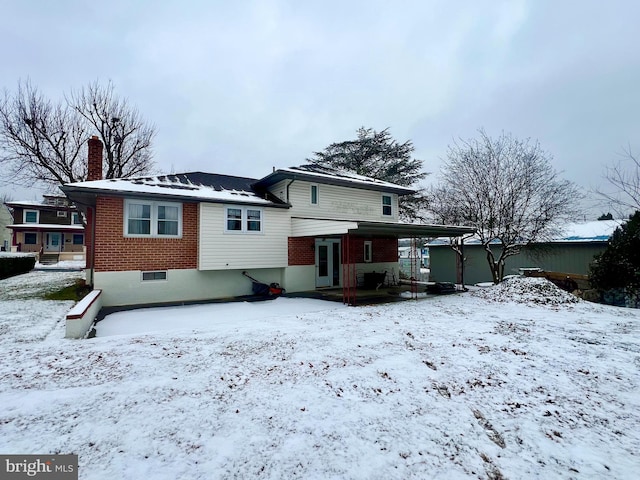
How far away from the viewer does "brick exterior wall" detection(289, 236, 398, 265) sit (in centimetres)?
1380

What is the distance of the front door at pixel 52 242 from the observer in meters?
37.8

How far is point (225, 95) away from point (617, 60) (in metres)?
23.8

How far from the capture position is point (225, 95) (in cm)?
2389

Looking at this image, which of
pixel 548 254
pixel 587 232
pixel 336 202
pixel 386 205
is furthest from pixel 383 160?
pixel 587 232

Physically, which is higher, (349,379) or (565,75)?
(565,75)

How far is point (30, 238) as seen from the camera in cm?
3712

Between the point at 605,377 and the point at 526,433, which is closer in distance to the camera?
the point at 526,433

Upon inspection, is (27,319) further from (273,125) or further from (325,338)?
(273,125)

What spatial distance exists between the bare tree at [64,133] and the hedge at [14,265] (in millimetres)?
4855

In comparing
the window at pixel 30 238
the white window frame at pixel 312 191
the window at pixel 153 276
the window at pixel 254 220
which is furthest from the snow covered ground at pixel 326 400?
the window at pixel 30 238

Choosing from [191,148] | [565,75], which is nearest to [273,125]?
[191,148]

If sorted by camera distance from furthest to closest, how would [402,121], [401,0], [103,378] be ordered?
1. [402,121]
2. [401,0]
3. [103,378]

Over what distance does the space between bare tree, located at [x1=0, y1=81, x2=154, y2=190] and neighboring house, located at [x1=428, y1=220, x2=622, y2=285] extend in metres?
22.7

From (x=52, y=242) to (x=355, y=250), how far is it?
42.1 meters
